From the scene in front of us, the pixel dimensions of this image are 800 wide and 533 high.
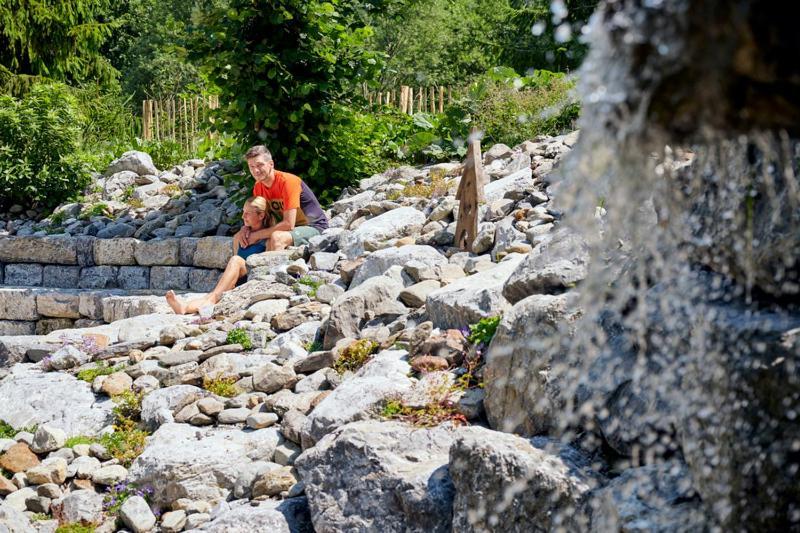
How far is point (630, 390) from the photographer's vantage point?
371cm

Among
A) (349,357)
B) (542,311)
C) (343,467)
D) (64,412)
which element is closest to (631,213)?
(542,311)

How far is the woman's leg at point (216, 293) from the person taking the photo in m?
8.12

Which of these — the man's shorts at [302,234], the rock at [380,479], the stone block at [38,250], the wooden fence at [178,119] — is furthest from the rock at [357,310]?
the wooden fence at [178,119]

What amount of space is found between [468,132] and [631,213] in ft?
27.8

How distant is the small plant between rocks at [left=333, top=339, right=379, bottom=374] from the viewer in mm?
5785

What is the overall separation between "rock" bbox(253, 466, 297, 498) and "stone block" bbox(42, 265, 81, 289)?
6992 mm

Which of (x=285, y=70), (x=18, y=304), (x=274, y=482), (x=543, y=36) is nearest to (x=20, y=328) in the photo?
(x=18, y=304)

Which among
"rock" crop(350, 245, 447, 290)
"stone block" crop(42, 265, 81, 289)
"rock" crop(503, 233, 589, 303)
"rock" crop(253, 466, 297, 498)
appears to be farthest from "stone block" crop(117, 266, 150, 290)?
"rock" crop(503, 233, 589, 303)

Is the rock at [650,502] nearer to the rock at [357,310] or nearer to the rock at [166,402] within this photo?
the rock at [357,310]

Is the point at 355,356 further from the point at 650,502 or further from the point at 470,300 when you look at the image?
the point at 650,502

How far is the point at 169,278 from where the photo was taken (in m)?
10.6

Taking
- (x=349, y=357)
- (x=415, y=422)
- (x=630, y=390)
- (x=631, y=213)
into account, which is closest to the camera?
(x=631, y=213)

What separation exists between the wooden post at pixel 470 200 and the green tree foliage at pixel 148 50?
20058mm

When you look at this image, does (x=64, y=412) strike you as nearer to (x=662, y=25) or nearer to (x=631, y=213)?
(x=631, y=213)
